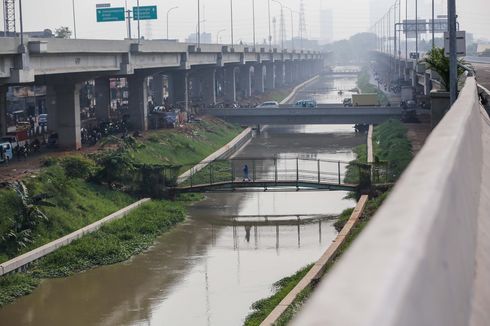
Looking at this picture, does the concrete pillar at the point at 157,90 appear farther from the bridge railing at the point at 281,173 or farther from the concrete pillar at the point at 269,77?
the concrete pillar at the point at 269,77

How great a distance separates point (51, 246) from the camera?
2972 centimetres

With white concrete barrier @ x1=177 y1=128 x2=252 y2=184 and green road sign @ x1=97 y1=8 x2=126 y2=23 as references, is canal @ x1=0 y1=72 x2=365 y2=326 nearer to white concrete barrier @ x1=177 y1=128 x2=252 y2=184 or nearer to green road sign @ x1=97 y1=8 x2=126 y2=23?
white concrete barrier @ x1=177 y1=128 x2=252 y2=184

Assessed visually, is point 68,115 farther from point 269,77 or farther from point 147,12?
point 269,77

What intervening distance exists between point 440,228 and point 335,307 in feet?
5.15

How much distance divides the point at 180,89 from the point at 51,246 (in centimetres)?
4848

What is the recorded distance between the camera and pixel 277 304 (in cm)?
2300

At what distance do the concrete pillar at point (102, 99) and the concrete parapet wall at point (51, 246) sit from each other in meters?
29.6

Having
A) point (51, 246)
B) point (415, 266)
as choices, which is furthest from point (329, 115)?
point (415, 266)

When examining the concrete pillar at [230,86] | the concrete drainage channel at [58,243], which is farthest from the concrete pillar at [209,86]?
the concrete drainage channel at [58,243]

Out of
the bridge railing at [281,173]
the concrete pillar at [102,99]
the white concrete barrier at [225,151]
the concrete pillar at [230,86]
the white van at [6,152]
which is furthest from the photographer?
the concrete pillar at [230,86]

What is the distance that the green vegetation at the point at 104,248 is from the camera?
88.1 ft

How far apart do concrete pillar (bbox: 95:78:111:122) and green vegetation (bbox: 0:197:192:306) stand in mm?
27525

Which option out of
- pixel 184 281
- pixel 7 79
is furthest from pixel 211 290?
pixel 7 79

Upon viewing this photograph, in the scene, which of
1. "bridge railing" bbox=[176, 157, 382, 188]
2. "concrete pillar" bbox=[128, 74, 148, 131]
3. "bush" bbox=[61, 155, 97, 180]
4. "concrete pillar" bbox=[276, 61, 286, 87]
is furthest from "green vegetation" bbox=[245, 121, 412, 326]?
"concrete pillar" bbox=[276, 61, 286, 87]
